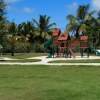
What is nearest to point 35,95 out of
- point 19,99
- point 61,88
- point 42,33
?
point 19,99

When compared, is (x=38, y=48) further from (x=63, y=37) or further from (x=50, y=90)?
(x=50, y=90)

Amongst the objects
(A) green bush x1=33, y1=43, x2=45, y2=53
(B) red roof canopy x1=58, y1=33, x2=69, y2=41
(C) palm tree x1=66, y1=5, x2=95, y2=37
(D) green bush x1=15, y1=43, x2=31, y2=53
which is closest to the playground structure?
(B) red roof canopy x1=58, y1=33, x2=69, y2=41

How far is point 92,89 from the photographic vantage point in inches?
486

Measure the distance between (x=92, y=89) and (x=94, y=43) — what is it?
146 feet

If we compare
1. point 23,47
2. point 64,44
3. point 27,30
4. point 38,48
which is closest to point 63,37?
point 64,44

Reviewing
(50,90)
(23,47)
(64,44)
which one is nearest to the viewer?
(50,90)

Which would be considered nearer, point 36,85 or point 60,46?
point 36,85

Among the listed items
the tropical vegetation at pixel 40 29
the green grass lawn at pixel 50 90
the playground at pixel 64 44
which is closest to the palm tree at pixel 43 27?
the tropical vegetation at pixel 40 29

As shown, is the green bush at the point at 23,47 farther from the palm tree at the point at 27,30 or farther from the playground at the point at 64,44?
the playground at the point at 64,44

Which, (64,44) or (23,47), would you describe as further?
(23,47)

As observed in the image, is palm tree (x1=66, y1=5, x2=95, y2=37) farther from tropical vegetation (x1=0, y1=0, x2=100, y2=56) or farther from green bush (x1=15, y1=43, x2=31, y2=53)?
green bush (x1=15, y1=43, x2=31, y2=53)

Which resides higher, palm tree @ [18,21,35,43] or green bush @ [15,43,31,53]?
palm tree @ [18,21,35,43]

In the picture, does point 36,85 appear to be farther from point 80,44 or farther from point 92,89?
point 80,44

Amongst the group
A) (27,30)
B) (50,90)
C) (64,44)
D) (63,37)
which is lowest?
(50,90)
